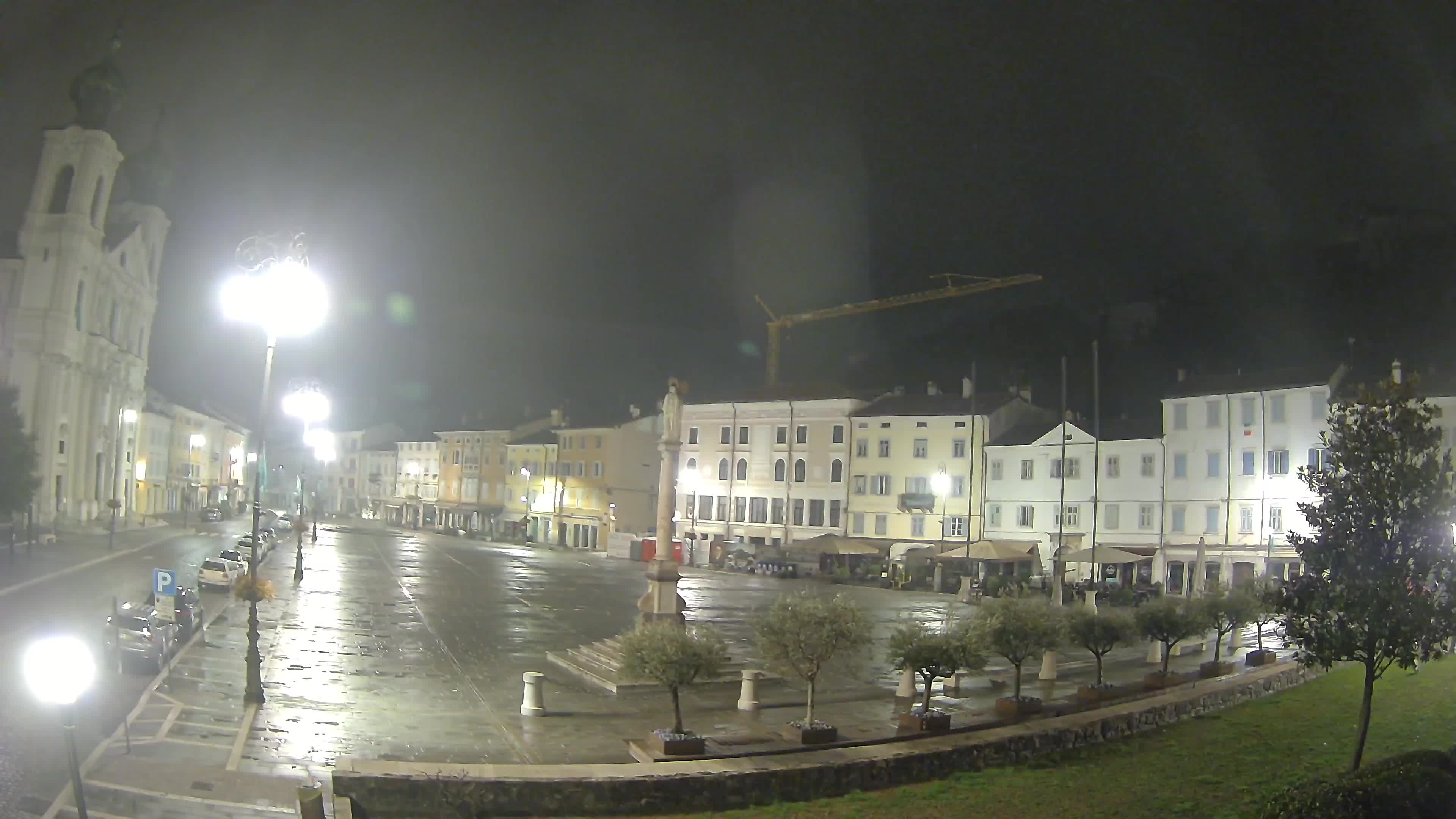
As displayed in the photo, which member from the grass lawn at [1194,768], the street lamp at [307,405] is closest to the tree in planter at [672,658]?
the grass lawn at [1194,768]

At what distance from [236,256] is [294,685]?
853 cm

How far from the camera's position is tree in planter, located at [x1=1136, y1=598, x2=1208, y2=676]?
71.0ft

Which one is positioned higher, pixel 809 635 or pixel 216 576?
pixel 809 635

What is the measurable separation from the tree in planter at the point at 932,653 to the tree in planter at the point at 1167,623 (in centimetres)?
620

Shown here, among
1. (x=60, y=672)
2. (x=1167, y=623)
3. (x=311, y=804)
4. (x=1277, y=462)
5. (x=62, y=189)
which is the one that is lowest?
(x=311, y=804)

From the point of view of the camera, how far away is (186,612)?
26328 millimetres

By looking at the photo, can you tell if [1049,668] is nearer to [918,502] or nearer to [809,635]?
[809,635]

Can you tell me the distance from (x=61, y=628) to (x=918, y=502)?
47334 mm

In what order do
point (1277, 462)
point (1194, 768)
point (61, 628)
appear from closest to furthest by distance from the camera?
point (1194, 768) < point (61, 628) < point (1277, 462)

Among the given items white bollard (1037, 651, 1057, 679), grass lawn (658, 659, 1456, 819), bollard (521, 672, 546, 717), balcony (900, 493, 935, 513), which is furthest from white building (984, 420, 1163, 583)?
bollard (521, 672, 546, 717)

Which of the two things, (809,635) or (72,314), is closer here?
(809,635)

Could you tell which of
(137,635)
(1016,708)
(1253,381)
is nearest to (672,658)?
(1016,708)

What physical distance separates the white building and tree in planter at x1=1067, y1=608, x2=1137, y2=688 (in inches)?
1103

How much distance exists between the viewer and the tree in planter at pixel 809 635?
632 inches
